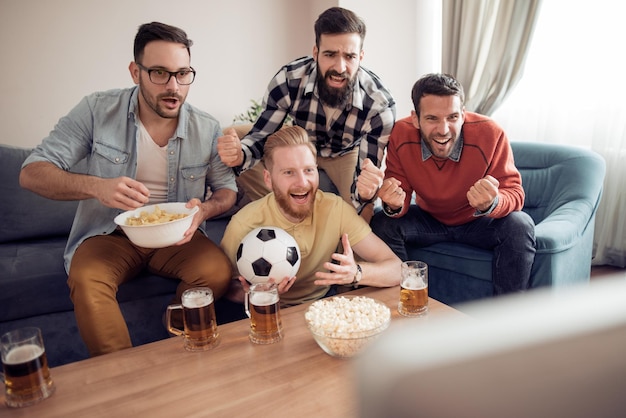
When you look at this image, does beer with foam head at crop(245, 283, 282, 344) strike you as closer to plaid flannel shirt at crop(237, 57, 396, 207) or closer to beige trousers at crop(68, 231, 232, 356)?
beige trousers at crop(68, 231, 232, 356)

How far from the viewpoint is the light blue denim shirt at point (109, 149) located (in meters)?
2.01

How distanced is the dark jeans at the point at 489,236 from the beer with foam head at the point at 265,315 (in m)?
1.07

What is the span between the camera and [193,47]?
371 centimetres

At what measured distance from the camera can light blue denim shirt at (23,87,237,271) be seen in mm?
2014

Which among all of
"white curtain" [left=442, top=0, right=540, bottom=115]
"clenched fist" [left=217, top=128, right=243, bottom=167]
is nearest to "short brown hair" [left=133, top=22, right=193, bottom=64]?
"clenched fist" [left=217, top=128, right=243, bottom=167]

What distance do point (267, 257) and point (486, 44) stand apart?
2635 mm

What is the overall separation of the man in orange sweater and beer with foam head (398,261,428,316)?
0.67 m

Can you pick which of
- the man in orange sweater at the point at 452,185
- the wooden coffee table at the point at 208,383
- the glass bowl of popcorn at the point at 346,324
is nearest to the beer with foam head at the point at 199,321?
the wooden coffee table at the point at 208,383

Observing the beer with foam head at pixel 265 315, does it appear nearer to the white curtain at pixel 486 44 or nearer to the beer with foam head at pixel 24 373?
the beer with foam head at pixel 24 373

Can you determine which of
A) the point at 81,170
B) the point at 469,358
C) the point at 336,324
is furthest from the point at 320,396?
the point at 81,170

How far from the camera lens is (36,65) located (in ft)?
10.6

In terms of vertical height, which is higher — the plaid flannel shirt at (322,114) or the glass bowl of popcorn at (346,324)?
the plaid flannel shirt at (322,114)

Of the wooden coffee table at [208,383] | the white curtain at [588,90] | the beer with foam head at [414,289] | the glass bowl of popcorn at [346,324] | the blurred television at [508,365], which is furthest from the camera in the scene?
the white curtain at [588,90]

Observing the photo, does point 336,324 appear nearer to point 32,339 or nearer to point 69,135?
point 32,339
